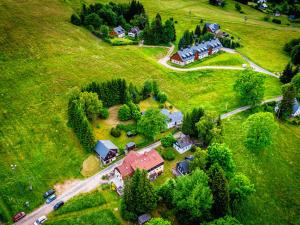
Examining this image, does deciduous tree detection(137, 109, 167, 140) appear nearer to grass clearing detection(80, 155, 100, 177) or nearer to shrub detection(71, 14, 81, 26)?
grass clearing detection(80, 155, 100, 177)

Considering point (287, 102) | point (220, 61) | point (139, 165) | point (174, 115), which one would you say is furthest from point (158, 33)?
point (139, 165)

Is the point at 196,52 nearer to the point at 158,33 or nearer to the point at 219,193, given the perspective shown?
the point at 158,33

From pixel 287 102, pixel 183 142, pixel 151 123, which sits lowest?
pixel 183 142

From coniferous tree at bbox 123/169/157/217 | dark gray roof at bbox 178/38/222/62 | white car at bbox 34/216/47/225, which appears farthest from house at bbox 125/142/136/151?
dark gray roof at bbox 178/38/222/62

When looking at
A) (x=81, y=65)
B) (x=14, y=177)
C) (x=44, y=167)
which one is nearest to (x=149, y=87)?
(x=81, y=65)

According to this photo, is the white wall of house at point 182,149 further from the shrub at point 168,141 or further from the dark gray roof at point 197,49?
the dark gray roof at point 197,49

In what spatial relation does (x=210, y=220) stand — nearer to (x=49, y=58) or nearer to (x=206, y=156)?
(x=206, y=156)

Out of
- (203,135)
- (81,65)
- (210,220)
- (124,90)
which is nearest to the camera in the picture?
(210,220)
